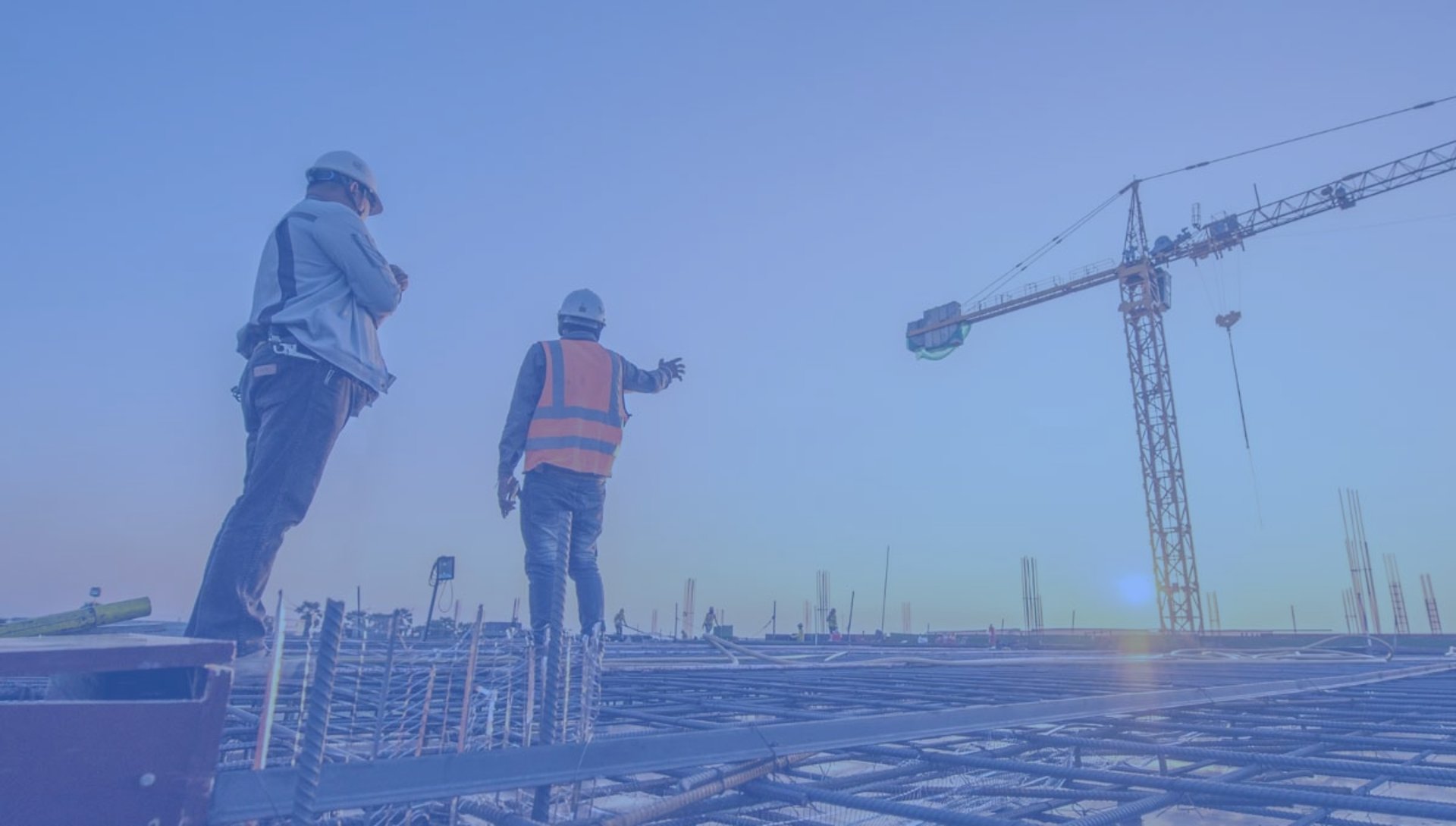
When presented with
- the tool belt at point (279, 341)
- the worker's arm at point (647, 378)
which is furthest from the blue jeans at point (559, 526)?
the tool belt at point (279, 341)

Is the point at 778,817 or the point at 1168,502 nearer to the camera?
the point at 778,817

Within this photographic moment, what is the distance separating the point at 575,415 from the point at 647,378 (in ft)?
1.95

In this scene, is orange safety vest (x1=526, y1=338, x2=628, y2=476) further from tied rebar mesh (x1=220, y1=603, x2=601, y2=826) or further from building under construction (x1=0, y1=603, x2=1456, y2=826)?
tied rebar mesh (x1=220, y1=603, x2=601, y2=826)

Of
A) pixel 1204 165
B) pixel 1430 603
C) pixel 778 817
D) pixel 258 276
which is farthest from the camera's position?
pixel 1204 165

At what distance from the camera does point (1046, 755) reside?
6.51 feet

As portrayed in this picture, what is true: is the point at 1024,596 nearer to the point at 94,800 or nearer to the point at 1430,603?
the point at 1430,603

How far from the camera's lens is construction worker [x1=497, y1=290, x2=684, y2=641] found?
13.1 feet

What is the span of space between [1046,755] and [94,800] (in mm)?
1827

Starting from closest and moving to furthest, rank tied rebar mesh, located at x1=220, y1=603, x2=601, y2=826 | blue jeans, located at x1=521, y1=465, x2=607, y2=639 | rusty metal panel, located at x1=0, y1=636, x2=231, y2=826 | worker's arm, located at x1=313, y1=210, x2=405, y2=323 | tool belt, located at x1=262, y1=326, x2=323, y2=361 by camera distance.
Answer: rusty metal panel, located at x1=0, y1=636, x2=231, y2=826, tied rebar mesh, located at x1=220, y1=603, x2=601, y2=826, tool belt, located at x1=262, y1=326, x2=323, y2=361, worker's arm, located at x1=313, y1=210, x2=405, y2=323, blue jeans, located at x1=521, y1=465, x2=607, y2=639

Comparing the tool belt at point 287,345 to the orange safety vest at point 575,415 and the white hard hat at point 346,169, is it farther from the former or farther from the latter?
the orange safety vest at point 575,415

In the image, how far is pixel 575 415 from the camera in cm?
402

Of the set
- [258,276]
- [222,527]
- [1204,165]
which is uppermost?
[1204,165]

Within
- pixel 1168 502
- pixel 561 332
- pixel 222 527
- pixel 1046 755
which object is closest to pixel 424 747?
pixel 222 527

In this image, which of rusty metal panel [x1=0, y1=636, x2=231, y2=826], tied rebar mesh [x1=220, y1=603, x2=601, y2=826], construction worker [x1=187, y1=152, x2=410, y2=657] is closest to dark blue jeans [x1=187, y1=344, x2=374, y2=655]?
construction worker [x1=187, y1=152, x2=410, y2=657]
